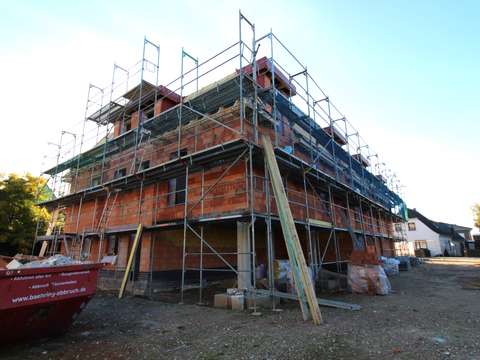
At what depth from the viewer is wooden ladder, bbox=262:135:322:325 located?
6369 millimetres

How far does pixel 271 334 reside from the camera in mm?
5469

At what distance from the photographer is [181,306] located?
862 centimetres

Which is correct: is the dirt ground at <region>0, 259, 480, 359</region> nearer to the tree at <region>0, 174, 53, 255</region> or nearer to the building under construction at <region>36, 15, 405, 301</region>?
the building under construction at <region>36, 15, 405, 301</region>

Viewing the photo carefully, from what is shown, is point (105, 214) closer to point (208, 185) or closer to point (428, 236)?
point (208, 185)

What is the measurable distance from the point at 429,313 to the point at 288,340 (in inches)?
165

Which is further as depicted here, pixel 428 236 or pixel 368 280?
pixel 428 236

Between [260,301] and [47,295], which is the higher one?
[47,295]

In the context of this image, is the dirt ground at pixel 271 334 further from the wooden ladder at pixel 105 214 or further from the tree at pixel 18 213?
the tree at pixel 18 213

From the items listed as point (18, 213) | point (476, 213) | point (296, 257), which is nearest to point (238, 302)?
point (296, 257)

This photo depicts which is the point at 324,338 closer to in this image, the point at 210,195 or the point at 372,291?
the point at 372,291

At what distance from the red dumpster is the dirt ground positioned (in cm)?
30

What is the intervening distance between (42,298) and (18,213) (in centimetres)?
1857

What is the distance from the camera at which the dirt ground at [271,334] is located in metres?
4.53

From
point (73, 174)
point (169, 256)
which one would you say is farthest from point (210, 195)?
point (73, 174)
